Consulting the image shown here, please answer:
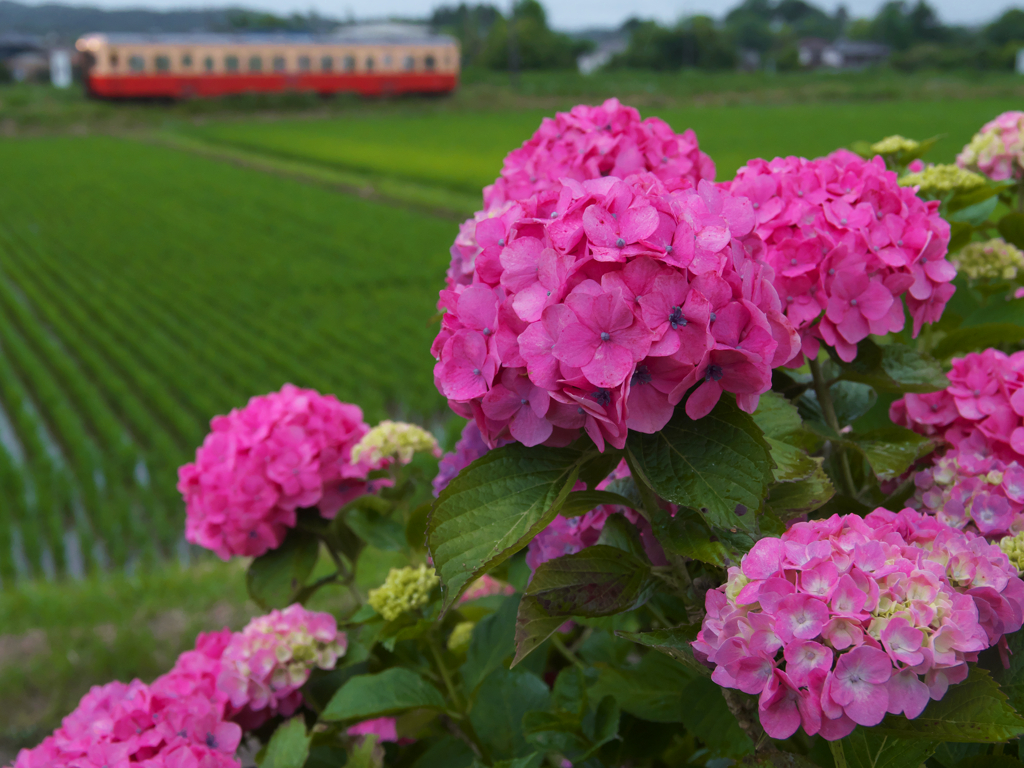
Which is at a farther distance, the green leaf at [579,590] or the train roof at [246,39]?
the train roof at [246,39]

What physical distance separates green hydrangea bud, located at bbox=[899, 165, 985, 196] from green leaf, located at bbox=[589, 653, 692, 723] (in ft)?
2.53

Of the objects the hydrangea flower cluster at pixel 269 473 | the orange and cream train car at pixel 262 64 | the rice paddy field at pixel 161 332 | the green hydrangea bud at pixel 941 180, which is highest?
the orange and cream train car at pixel 262 64

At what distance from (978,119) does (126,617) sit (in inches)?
1103

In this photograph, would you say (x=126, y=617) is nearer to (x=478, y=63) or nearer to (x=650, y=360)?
(x=650, y=360)

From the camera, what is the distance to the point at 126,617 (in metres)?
4.02

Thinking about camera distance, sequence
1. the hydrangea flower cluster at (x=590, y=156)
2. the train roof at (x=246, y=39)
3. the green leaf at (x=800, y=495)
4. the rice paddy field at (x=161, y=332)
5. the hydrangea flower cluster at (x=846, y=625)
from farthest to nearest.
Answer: the train roof at (x=246, y=39), the rice paddy field at (x=161, y=332), the hydrangea flower cluster at (x=590, y=156), the green leaf at (x=800, y=495), the hydrangea flower cluster at (x=846, y=625)

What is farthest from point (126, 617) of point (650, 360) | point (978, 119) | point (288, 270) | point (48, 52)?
point (48, 52)

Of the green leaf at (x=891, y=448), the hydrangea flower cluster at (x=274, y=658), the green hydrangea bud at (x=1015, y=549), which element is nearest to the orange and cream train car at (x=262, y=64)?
the hydrangea flower cluster at (x=274, y=658)

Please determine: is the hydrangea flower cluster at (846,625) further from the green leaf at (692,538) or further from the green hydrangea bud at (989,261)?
the green hydrangea bud at (989,261)

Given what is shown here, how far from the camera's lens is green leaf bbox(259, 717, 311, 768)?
41.8 inches

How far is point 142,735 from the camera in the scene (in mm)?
1088

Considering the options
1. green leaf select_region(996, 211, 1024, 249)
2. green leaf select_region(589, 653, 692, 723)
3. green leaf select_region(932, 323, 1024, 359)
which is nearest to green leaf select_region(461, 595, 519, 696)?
green leaf select_region(589, 653, 692, 723)

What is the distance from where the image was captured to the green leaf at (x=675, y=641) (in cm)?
75

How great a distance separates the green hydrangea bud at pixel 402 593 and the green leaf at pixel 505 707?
16 cm
